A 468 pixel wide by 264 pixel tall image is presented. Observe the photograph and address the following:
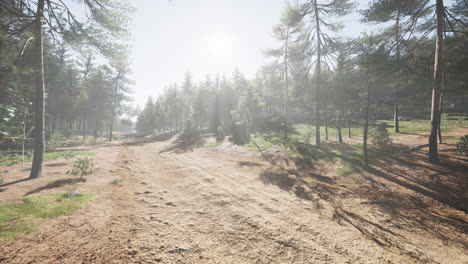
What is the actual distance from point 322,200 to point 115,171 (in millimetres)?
10764

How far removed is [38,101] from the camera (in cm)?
786

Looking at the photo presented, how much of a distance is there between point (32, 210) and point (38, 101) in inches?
249

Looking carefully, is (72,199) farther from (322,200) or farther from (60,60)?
(60,60)

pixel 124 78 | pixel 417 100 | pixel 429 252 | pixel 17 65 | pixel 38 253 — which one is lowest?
pixel 429 252

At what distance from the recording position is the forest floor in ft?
11.0

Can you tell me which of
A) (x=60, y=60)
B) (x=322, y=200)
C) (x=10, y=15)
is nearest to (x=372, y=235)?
(x=322, y=200)

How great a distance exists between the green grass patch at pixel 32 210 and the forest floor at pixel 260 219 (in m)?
0.27

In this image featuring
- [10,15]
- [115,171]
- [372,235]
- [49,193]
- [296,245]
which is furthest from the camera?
[115,171]

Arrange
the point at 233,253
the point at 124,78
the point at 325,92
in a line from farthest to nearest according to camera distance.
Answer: the point at 124,78, the point at 325,92, the point at 233,253

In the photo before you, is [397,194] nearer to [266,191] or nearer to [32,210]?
[266,191]

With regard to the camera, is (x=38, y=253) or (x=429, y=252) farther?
(x=429, y=252)

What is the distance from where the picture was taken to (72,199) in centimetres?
531

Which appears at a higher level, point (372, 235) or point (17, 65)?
point (17, 65)

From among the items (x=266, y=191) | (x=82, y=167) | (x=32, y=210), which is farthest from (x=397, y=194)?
(x=82, y=167)
